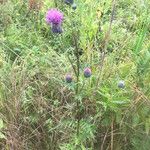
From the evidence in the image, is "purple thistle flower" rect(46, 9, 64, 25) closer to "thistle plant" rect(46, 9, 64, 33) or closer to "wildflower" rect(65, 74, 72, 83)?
"thistle plant" rect(46, 9, 64, 33)

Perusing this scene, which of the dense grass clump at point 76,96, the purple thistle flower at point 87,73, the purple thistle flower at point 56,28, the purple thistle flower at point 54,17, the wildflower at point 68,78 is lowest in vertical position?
the dense grass clump at point 76,96

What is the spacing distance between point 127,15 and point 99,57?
2.98 ft

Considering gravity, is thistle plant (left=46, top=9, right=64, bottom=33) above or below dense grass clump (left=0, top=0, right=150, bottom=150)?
above

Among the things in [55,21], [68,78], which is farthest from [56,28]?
[68,78]

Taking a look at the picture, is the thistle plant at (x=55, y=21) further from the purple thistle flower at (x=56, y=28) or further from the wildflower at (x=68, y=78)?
the wildflower at (x=68, y=78)

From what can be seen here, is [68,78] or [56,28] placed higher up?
[56,28]

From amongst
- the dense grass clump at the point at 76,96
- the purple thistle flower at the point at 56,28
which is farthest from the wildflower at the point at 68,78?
the purple thistle flower at the point at 56,28

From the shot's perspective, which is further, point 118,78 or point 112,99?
point 118,78

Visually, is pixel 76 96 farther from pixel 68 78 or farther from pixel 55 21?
pixel 55 21

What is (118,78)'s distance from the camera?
7.61ft

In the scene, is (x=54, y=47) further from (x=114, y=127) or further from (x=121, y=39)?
(x=114, y=127)

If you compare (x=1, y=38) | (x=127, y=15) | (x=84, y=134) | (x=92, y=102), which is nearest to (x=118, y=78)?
(x=92, y=102)

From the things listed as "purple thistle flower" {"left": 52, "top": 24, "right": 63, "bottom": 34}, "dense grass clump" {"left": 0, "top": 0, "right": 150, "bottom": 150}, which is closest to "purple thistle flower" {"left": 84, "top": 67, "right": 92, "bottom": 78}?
"dense grass clump" {"left": 0, "top": 0, "right": 150, "bottom": 150}

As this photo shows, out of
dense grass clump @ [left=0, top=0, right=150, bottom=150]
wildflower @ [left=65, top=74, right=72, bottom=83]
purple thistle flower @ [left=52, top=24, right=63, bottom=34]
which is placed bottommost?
dense grass clump @ [left=0, top=0, right=150, bottom=150]
